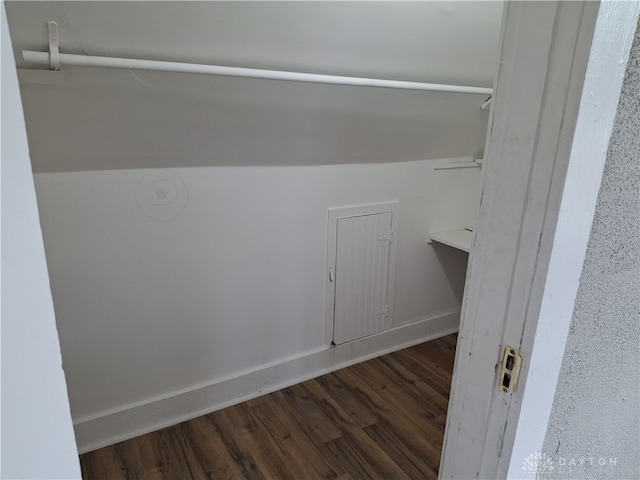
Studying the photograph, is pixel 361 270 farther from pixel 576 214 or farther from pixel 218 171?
pixel 576 214

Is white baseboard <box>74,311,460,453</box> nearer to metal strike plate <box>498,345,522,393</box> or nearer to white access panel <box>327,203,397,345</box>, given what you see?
white access panel <box>327,203,397,345</box>

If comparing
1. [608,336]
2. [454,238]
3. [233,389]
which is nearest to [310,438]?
[233,389]

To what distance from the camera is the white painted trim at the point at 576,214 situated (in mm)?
510

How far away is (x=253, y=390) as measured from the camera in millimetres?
2135

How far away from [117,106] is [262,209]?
2.38 ft

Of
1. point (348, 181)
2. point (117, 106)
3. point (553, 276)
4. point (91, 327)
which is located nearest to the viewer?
point (553, 276)

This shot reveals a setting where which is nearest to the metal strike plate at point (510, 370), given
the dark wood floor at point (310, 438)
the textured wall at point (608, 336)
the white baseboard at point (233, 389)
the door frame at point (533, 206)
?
the door frame at point (533, 206)

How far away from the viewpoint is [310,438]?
6.18 feet

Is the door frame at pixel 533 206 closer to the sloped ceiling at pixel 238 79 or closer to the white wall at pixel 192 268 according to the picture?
the sloped ceiling at pixel 238 79

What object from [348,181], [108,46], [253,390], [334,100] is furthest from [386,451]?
[108,46]

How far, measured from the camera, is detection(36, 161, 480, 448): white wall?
1615mm

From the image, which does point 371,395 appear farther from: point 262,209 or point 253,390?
point 262,209

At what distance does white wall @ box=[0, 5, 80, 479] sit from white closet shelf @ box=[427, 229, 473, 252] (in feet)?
7.06

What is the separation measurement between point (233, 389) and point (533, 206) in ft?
6.03
